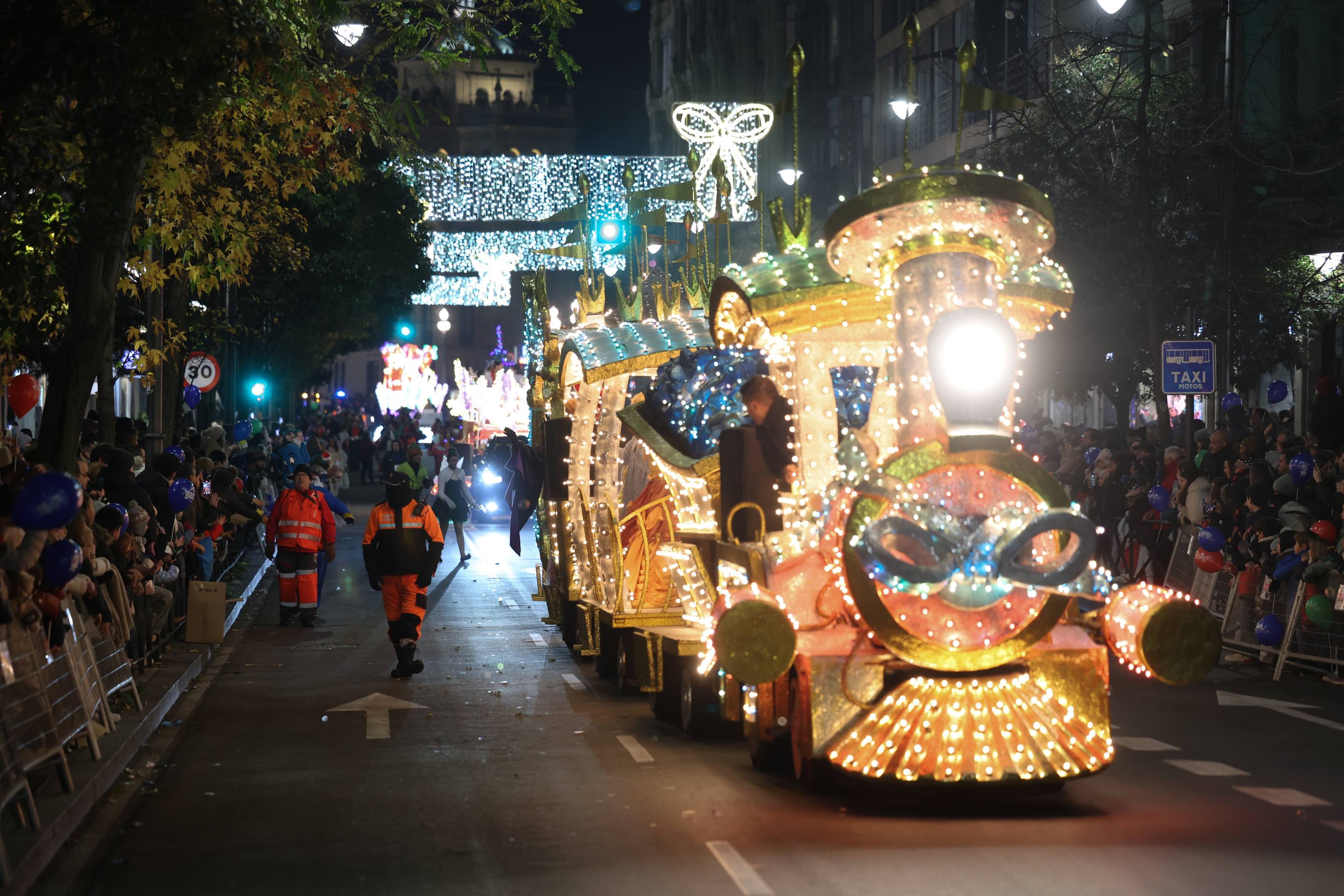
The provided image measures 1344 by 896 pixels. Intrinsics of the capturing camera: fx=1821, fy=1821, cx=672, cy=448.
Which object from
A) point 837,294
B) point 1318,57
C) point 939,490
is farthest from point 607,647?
point 1318,57

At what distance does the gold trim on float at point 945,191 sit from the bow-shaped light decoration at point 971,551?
4.56ft

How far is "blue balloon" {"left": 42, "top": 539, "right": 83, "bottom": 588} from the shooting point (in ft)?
31.1

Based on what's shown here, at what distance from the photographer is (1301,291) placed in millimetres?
21766

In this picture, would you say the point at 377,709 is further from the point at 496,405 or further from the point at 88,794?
the point at 496,405

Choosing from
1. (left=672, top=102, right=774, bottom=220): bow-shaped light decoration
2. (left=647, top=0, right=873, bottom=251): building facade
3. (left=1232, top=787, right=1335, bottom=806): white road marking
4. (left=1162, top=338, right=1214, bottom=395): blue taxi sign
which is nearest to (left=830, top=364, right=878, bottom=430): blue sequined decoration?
(left=1232, top=787, right=1335, bottom=806): white road marking

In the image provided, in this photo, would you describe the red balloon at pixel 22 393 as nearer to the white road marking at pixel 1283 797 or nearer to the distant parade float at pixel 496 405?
the white road marking at pixel 1283 797

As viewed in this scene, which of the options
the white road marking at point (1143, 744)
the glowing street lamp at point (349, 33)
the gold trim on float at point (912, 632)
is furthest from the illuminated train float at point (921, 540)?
the glowing street lamp at point (349, 33)

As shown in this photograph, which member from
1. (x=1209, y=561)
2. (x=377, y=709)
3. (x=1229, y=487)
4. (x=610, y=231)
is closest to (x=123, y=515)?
(x=377, y=709)

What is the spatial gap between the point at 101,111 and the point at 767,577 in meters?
5.26

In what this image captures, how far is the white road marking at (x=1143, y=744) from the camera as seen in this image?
439 inches

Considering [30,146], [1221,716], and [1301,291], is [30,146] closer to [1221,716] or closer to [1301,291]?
[1221,716]

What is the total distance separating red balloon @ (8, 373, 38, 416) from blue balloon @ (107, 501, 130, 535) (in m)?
3.44

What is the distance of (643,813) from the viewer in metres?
9.14

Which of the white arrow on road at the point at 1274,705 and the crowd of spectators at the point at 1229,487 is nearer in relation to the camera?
the white arrow on road at the point at 1274,705
